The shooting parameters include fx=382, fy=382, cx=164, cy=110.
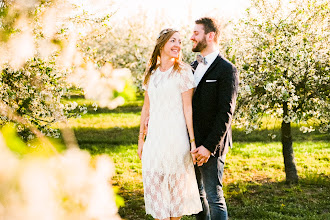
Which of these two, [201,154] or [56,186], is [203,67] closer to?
[201,154]

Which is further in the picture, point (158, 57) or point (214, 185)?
point (158, 57)

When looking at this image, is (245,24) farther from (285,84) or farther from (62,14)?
(62,14)

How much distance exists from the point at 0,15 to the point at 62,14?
24 cm

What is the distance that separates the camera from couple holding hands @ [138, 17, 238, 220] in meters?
3.18

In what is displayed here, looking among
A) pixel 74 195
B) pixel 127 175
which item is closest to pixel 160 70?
pixel 74 195

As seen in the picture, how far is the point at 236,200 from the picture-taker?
6.09m

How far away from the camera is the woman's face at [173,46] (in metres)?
3.24

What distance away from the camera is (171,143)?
3301mm

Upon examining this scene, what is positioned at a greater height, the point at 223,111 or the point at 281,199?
the point at 223,111

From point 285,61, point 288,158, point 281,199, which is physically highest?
point 285,61

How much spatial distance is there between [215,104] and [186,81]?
0.31 metres

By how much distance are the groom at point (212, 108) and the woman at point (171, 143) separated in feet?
0.33

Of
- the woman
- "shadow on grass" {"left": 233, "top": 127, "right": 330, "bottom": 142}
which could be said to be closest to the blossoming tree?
the woman

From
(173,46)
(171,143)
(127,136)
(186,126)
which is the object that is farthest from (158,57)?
(127,136)
